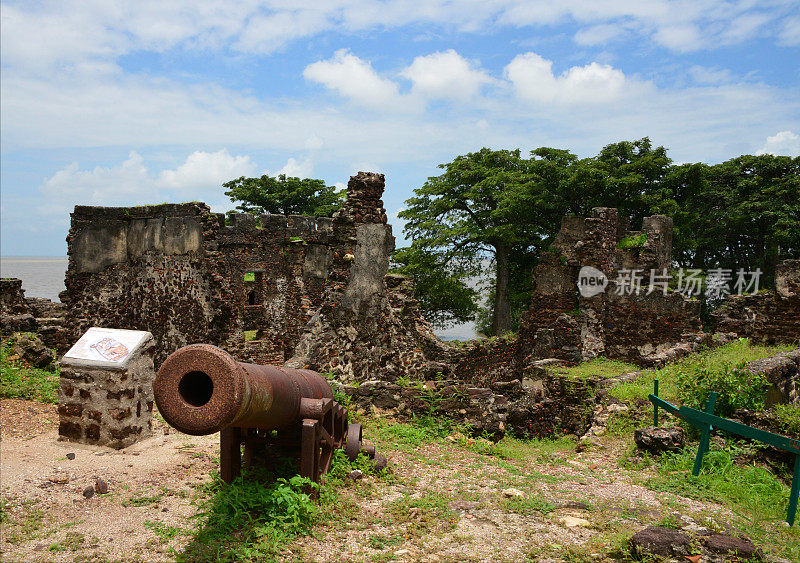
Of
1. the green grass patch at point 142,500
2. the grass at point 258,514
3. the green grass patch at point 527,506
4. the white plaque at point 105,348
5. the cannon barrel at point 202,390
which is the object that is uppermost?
the cannon barrel at point 202,390

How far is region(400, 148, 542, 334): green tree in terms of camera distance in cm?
2731

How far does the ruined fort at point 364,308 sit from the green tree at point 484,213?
201 inches

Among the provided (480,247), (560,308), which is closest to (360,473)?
(560,308)

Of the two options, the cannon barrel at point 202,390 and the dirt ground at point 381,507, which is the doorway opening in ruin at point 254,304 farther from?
the cannon barrel at point 202,390

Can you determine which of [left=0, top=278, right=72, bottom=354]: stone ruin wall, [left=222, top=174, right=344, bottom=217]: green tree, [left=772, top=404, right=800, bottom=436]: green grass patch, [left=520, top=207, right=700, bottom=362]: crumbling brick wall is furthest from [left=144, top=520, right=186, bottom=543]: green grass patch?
[left=222, top=174, right=344, bottom=217]: green tree

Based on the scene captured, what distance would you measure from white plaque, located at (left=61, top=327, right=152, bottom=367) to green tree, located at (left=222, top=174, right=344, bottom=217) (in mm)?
31789

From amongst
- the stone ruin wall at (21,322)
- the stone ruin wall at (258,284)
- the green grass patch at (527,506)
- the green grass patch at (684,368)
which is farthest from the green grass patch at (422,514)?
the stone ruin wall at (21,322)

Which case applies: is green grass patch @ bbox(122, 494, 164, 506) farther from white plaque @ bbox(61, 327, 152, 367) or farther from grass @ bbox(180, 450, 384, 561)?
white plaque @ bbox(61, 327, 152, 367)

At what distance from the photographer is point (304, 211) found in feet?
132

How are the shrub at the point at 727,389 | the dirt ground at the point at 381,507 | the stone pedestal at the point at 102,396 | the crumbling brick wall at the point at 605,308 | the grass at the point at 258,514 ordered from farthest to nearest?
1. the crumbling brick wall at the point at 605,308
2. the shrub at the point at 727,389
3. the stone pedestal at the point at 102,396
4. the dirt ground at the point at 381,507
5. the grass at the point at 258,514

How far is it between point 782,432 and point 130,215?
14.8 m

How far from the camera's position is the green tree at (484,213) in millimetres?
27312

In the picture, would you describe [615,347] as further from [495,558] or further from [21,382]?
[21,382]

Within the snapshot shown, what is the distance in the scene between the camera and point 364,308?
1009 centimetres
